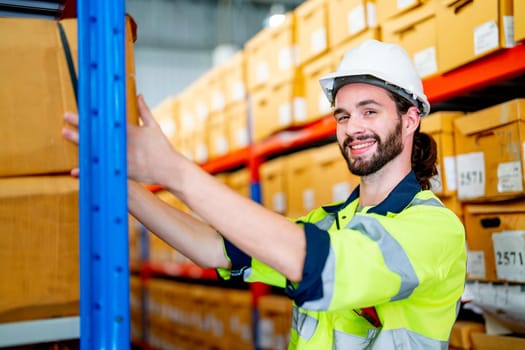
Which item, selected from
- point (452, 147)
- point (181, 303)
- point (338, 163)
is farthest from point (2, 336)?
point (181, 303)

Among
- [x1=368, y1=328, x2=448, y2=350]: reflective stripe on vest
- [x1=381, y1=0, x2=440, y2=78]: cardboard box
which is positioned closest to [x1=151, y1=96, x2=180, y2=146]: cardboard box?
[x1=381, y1=0, x2=440, y2=78]: cardboard box

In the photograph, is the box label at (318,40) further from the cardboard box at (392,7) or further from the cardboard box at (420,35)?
the cardboard box at (420,35)

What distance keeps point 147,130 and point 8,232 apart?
460 millimetres

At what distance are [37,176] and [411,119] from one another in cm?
115

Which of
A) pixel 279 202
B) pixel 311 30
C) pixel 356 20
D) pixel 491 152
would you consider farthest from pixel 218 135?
pixel 491 152

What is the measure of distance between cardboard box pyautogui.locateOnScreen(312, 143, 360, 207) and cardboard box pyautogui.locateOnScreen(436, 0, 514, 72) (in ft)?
3.04

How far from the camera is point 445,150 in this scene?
2.70m

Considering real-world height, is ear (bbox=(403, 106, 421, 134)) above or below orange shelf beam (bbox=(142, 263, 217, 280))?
above

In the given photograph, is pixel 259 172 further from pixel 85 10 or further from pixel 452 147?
pixel 85 10

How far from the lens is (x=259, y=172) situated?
468 cm

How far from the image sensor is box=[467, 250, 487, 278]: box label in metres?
2.54

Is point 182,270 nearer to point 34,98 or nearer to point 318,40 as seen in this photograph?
point 318,40

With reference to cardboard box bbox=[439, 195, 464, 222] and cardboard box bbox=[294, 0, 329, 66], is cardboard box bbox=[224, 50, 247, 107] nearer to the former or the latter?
cardboard box bbox=[294, 0, 329, 66]

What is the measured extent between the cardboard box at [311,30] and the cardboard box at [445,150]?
1.06m
